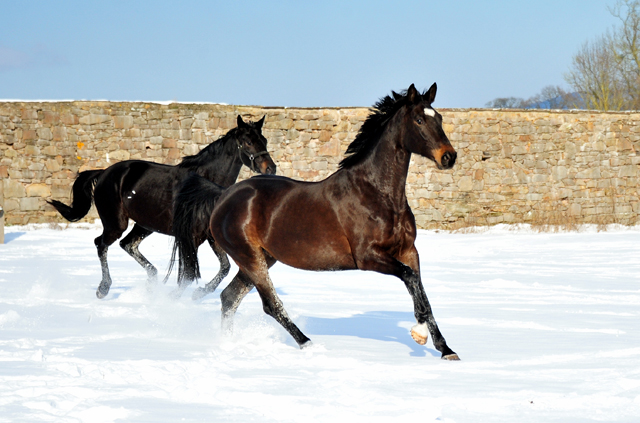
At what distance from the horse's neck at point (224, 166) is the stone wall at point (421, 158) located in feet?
25.2

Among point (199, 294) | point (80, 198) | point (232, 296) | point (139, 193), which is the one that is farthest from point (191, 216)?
point (80, 198)

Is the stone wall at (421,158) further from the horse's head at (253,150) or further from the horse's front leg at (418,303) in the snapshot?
the horse's front leg at (418,303)

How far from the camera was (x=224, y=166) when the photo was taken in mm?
7711

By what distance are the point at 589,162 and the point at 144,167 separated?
11.6 meters

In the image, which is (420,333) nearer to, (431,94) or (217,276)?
(431,94)

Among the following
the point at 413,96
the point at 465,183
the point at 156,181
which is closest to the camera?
the point at 413,96

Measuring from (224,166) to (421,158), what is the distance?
822 cm

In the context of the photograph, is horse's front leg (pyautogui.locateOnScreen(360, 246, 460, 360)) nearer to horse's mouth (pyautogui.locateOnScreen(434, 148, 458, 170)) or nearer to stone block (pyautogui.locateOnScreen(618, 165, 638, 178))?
horse's mouth (pyautogui.locateOnScreen(434, 148, 458, 170))

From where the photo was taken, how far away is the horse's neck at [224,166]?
770 centimetres

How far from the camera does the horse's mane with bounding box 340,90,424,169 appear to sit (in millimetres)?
4895

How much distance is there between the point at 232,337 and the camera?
527 centimetres

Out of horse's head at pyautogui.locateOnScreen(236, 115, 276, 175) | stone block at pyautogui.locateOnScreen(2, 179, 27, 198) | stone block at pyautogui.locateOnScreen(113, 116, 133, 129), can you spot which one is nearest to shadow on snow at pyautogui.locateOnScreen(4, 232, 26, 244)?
stone block at pyautogui.locateOnScreen(2, 179, 27, 198)

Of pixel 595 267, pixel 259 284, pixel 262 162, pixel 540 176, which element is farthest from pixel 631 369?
pixel 540 176

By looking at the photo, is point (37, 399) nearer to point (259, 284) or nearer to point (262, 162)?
point (259, 284)
